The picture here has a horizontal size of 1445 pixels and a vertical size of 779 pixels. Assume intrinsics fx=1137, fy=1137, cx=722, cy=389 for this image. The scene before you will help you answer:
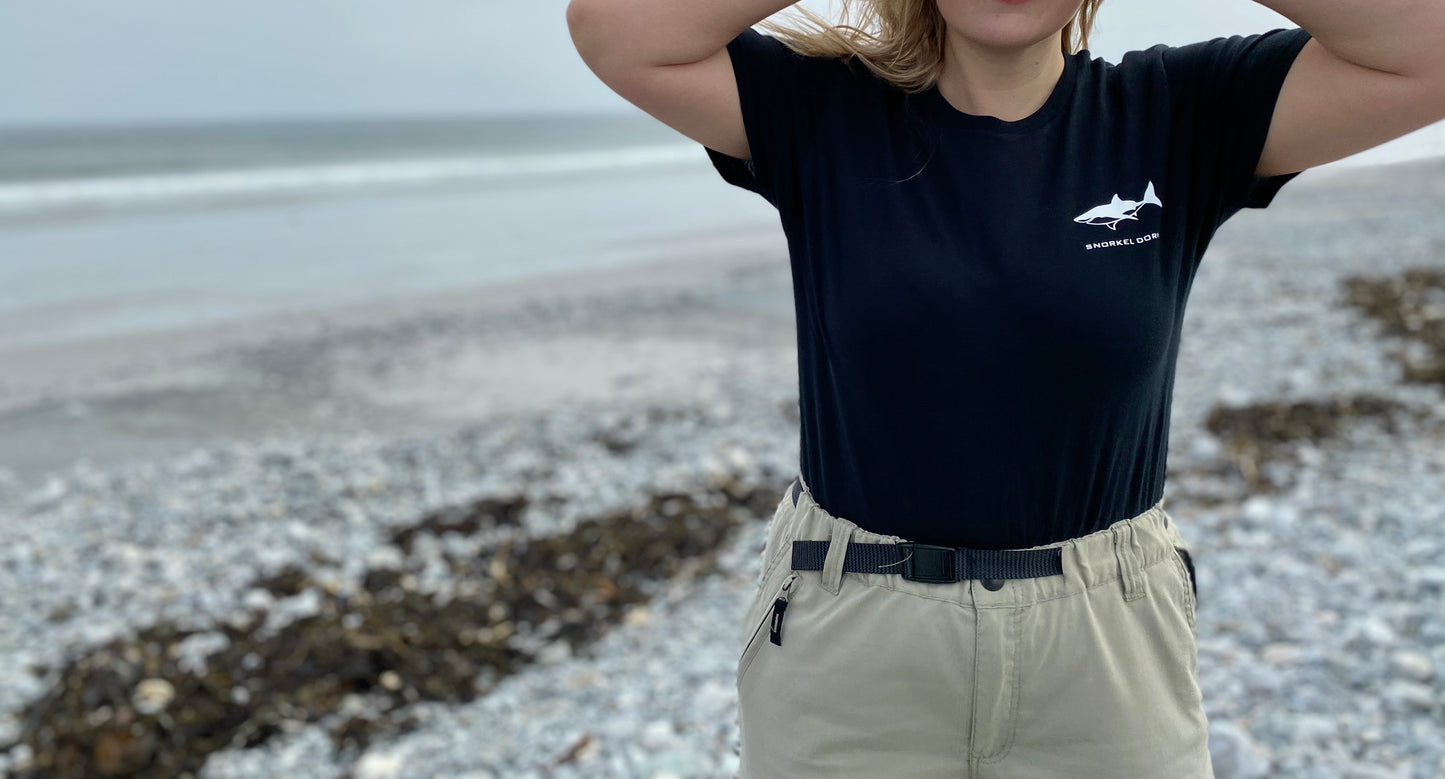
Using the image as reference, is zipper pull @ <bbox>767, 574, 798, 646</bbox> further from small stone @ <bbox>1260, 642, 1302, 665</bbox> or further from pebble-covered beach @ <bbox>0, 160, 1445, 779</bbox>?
small stone @ <bbox>1260, 642, 1302, 665</bbox>

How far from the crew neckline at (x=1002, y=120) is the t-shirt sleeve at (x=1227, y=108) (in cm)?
18

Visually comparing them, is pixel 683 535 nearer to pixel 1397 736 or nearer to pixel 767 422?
pixel 767 422

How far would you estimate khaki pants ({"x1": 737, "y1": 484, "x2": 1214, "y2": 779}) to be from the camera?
204 centimetres

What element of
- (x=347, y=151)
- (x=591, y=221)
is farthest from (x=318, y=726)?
(x=347, y=151)

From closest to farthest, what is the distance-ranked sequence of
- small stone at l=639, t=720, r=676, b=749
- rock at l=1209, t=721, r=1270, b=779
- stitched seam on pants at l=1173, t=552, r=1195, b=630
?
stitched seam on pants at l=1173, t=552, r=1195, b=630 < rock at l=1209, t=721, r=1270, b=779 < small stone at l=639, t=720, r=676, b=749

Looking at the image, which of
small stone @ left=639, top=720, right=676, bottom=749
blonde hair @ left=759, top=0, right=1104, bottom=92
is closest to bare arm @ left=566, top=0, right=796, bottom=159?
blonde hair @ left=759, top=0, right=1104, bottom=92

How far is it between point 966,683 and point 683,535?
4.62 meters

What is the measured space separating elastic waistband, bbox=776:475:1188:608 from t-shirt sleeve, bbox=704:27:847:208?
0.63m

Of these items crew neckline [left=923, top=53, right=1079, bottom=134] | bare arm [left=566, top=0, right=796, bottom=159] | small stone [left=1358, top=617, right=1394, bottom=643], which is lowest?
small stone [left=1358, top=617, right=1394, bottom=643]

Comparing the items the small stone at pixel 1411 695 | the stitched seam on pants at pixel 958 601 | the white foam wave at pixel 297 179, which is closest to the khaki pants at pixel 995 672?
the stitched seam on pants at pixel 958 601

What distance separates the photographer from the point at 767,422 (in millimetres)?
8797

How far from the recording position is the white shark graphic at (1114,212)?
1.95m

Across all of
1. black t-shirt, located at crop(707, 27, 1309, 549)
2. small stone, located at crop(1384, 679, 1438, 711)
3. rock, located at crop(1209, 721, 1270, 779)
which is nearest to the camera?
black t-shirt, located at crop(707, 27, 1309, 549)

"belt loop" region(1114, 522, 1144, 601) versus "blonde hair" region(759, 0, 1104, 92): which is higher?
"blonde hair" region(759, 0, 1104, 92)
